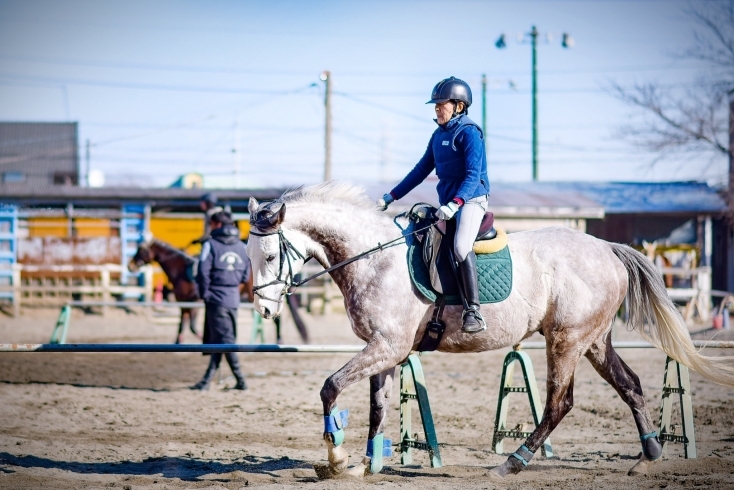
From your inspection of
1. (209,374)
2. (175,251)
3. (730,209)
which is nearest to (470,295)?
(209,374)

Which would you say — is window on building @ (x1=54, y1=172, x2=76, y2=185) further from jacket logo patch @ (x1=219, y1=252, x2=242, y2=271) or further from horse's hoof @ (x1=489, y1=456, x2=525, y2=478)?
horse's hoof @ (x1=489, y1=456, x2=525, y2=478)

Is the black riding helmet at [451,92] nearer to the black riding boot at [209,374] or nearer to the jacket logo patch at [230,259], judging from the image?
the jacket logo patch at [230,259]

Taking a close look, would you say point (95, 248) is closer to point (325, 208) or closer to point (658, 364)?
point (658, 364)

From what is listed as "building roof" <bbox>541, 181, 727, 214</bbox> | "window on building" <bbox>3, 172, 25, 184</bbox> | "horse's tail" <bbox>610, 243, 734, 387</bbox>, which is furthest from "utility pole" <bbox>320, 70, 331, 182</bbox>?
"window on building" <bbox>3, 172, 25, 184</bbox>

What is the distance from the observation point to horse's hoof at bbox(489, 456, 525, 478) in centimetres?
615

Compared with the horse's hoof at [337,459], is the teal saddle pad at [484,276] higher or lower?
higher

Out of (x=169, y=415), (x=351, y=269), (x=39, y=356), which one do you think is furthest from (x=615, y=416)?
(x=39, y=356)

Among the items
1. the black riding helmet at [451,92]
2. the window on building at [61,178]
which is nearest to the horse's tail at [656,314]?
the black riding helmet at [451,92]

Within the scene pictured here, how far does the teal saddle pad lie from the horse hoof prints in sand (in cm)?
7

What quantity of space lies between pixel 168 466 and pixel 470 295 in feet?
9.74

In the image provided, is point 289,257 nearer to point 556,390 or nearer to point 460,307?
point 460,307

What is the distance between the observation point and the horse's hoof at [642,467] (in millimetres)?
6305

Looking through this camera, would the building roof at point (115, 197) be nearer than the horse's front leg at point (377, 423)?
No

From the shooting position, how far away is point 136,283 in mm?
25469
